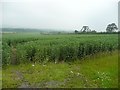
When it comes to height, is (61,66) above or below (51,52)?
below

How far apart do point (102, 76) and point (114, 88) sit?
1701mm

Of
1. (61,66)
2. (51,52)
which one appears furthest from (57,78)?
(51,52)

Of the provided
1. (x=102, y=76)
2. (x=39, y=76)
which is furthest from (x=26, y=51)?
(x=102, y=76)

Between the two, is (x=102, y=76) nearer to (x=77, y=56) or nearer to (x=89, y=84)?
(x=89, y=84)

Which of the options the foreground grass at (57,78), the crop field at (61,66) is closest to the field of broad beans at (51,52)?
the crop field at (61,66)

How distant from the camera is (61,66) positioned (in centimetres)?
1377

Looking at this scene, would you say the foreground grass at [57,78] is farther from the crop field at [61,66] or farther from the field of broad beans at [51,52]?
the field of broad beans at [51,52]

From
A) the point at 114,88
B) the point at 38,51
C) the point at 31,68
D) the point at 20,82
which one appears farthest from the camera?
the point at 38,51

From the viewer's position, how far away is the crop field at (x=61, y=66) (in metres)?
9.90

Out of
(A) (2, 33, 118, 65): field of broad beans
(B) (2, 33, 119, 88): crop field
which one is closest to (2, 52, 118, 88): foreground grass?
(B) (2, 33, 119, 88): crop field

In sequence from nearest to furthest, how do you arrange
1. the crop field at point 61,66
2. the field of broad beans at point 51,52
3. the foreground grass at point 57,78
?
1. the foreground grass at point 57,78
2. the crop field at point 61,66
3. the field of broad beans at point 51,52

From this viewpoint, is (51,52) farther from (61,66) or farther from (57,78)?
(57,78)

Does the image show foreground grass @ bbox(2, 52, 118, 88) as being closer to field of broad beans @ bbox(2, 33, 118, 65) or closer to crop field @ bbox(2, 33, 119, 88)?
crop field @ bbox(2, 33, 119, 88)

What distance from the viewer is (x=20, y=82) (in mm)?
10047
